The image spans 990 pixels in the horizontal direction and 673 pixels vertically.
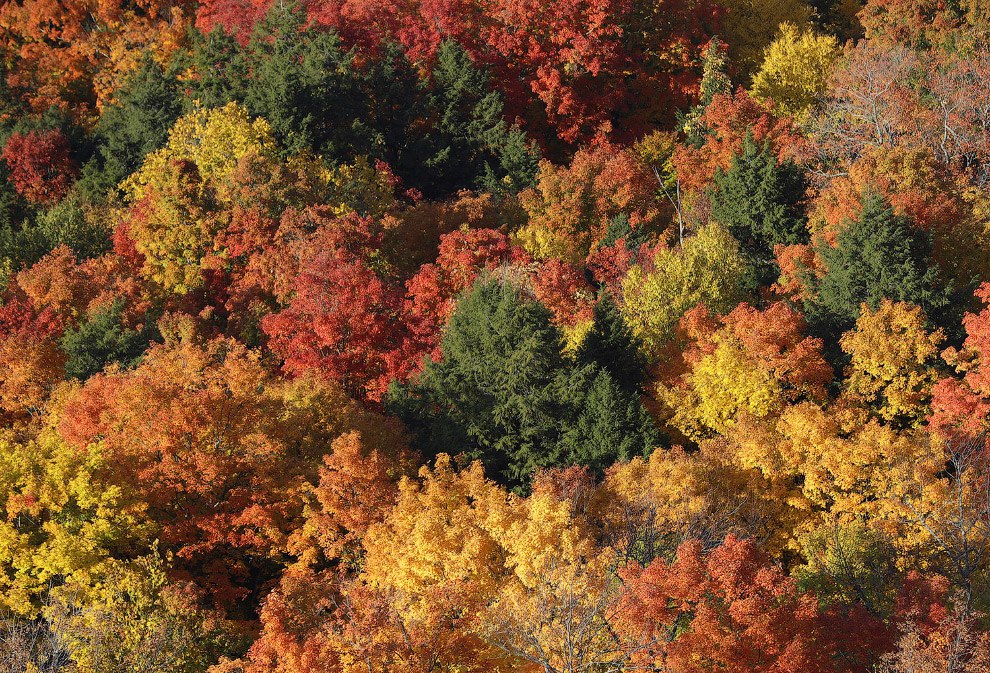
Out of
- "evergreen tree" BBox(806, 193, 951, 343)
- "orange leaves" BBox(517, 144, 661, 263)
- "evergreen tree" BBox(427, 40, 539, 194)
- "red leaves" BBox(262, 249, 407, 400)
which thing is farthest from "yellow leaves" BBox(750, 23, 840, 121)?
"red leaves" BBox(262, 249, 407, 400)

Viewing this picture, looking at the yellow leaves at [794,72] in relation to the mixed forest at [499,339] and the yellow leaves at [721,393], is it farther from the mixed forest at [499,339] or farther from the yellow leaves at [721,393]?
the yellow leaves at [721,393]

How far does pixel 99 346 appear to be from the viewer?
65312 millimetres

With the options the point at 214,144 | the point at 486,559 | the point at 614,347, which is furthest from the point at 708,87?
the point at 486,559

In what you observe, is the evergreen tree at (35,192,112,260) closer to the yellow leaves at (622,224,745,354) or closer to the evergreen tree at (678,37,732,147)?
the yellow leaves at (622,224,745,354)

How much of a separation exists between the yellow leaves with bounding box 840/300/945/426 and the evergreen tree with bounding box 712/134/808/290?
11862 mm

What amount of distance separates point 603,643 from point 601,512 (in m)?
10.7

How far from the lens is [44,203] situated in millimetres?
83938

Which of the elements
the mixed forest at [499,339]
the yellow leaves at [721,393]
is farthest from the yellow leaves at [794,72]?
the yellow leaves at [721,393]

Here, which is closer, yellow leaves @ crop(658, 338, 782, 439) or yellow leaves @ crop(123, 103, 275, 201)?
yellow leaves @ crop(658, 338, 782, 439)

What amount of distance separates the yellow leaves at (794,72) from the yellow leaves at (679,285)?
66.1 ft

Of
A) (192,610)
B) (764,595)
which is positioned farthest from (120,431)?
(764,595)

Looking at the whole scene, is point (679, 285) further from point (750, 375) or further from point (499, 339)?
point (499, 339)

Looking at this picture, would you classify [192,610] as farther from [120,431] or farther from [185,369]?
[185,369]

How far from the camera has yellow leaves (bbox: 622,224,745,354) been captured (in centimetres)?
6291
